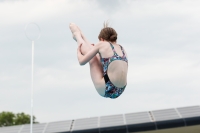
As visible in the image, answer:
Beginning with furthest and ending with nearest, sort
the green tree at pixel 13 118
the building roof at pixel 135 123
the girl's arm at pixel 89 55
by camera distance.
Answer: the green tree at pixel 13 118, the building roof at pixel 135 123, the girl's arm at pixel 89 55

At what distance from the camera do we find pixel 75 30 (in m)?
7.28

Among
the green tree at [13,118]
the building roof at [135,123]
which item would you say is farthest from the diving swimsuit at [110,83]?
the green tree at [13,118]

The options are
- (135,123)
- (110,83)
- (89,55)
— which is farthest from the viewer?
(135,123)

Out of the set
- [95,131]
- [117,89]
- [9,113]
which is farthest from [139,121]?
[9,113]

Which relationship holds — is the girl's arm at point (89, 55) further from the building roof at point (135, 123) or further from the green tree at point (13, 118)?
the green tree at point (13, 118)

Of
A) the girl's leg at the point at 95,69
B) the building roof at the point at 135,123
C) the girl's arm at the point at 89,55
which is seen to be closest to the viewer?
the girl's arm at the point at 89,55

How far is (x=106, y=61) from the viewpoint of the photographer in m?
6.85

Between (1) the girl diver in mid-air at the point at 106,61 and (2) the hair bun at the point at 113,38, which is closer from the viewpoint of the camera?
(1) the girl diver in mid-air at the point at 106,61

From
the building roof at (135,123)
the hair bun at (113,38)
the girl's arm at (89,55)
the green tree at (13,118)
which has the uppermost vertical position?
the green tree at (13,118)

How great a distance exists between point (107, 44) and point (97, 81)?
0.57 m

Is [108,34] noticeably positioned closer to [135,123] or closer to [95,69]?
[95,69]

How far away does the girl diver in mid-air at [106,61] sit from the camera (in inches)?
269

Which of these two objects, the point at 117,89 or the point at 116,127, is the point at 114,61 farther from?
the point at 116,127

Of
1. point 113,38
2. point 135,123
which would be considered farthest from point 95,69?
point 135,123
